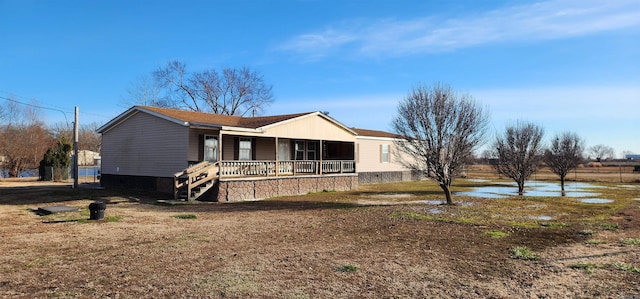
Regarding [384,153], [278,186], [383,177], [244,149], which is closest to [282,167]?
[278,186]

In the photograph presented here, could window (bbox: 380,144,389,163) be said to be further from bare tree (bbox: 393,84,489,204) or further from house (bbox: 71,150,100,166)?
house (bbox: 71,150,100,166)

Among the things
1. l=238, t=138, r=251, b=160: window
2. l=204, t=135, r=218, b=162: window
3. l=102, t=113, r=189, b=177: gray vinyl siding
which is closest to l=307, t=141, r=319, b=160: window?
l=238, t=138, r=251, b=160: window

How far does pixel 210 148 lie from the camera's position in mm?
18781

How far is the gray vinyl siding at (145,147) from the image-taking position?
57.7 feet

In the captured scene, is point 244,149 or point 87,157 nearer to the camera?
point 244,149

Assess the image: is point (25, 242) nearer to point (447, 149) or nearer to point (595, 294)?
point (595, 294)

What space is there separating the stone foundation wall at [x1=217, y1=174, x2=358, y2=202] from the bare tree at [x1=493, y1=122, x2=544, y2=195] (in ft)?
28.9

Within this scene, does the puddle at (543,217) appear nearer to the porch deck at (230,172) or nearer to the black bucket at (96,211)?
the porch deck at (230,172)

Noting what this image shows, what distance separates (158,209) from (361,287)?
10.3m

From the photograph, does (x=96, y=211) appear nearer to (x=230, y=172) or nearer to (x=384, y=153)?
(x=230, y=172)

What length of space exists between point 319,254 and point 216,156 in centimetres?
1270

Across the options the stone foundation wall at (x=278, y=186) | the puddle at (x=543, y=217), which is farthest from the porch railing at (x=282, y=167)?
the puddle at (x=543, y=217)

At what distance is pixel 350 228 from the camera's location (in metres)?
10.2

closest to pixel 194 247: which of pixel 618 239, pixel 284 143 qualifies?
pixel 618 239
